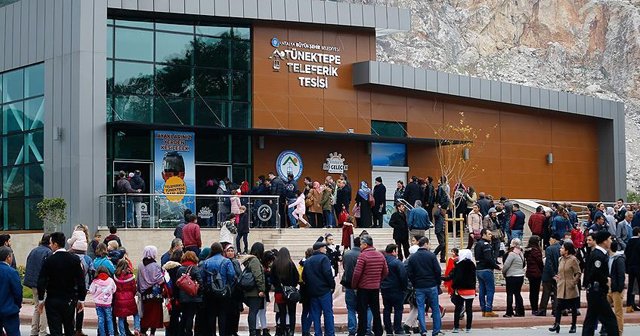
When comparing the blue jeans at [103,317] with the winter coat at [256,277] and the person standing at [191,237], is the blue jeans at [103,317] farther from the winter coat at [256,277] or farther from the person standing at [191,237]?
the person standing at [191,237]

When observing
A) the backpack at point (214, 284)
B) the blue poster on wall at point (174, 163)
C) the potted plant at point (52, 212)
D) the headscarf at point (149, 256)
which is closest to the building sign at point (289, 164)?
the blue poster on wall at point (174, 163)

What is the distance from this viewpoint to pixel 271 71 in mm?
36844

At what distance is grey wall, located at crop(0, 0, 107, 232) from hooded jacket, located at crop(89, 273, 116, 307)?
13.7 meters

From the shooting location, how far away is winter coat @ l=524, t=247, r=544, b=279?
76.4 feet

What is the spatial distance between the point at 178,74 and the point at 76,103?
4.00m

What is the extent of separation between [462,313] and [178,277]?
22.2 ft

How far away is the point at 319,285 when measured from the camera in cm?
1927

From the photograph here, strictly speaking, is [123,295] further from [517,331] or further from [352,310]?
[517,331]

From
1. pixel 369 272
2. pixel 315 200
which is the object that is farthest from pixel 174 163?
pixel 369 272

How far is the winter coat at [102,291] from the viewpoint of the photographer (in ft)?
61.0

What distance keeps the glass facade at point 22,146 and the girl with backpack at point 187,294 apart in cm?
1735

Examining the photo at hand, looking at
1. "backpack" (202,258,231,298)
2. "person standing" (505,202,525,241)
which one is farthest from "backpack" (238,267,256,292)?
"person standing" (505,202,525,241)

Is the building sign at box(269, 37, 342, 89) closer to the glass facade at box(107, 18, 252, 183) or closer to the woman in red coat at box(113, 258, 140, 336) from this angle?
the glass facade at box(107, 18, 252, 183)

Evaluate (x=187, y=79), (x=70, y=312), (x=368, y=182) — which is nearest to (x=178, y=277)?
(x=70, y=312)
